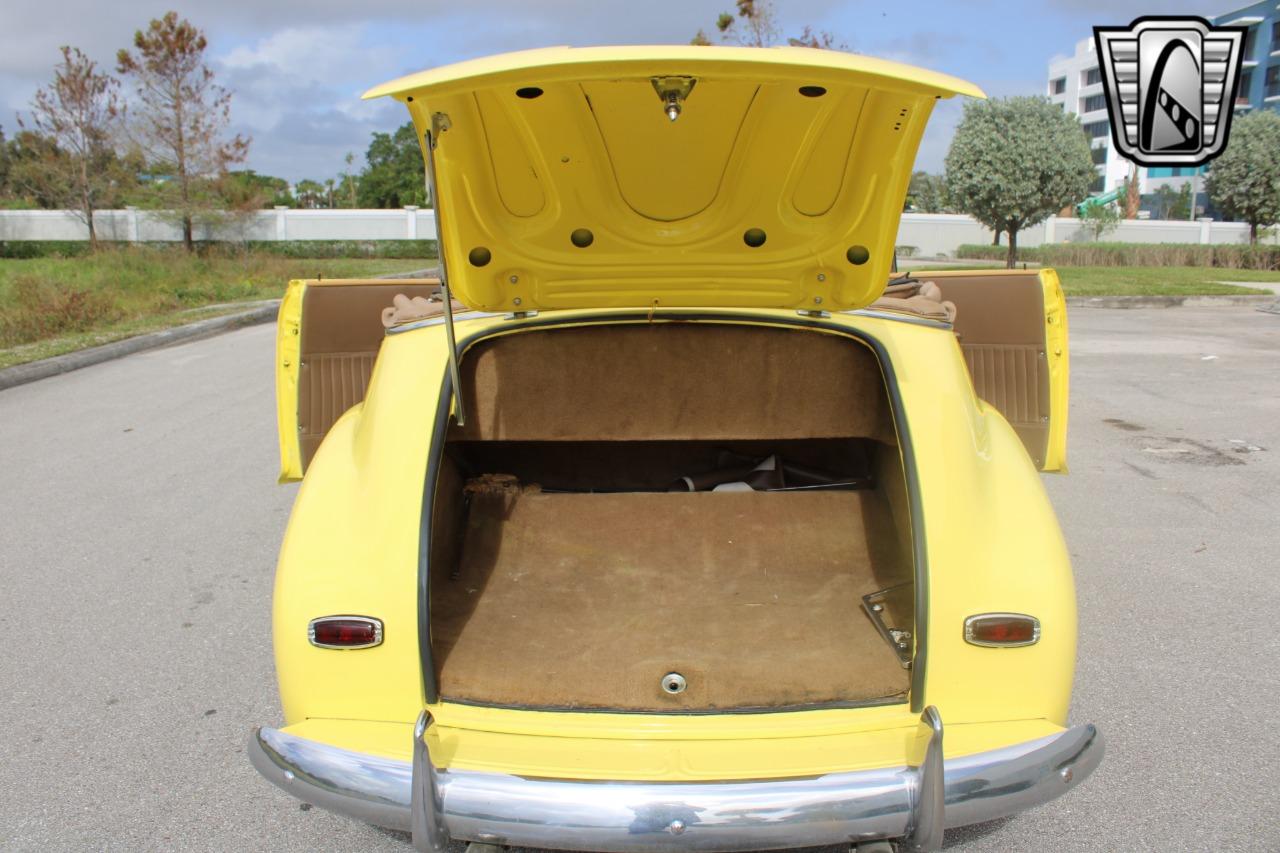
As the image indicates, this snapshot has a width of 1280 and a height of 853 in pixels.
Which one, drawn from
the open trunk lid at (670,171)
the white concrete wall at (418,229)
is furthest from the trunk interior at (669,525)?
the white concrete wall at (418,229)

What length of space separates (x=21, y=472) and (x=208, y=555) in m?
2.54

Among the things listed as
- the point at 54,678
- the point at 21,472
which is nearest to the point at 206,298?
the point at 21,472

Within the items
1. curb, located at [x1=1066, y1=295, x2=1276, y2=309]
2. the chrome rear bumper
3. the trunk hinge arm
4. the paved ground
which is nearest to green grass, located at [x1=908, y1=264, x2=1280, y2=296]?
curb, located at [x1=1066, y1=295, x2=1276, y2=309]

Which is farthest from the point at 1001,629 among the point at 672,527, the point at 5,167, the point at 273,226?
the point at 5,167

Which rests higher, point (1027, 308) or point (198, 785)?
point (1027, 308)

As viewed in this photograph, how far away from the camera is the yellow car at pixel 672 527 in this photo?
2049 mm

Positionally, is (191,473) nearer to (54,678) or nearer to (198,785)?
(54,678)

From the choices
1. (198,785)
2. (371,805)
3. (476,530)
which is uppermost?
(476,530)

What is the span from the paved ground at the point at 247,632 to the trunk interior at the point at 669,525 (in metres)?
0.68

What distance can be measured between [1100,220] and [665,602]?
4018 cm

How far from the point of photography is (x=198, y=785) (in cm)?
286

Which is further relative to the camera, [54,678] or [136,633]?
[136,633]

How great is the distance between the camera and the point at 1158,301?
1761 cm

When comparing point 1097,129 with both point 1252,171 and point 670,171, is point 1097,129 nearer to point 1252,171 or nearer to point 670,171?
point 1252,171
